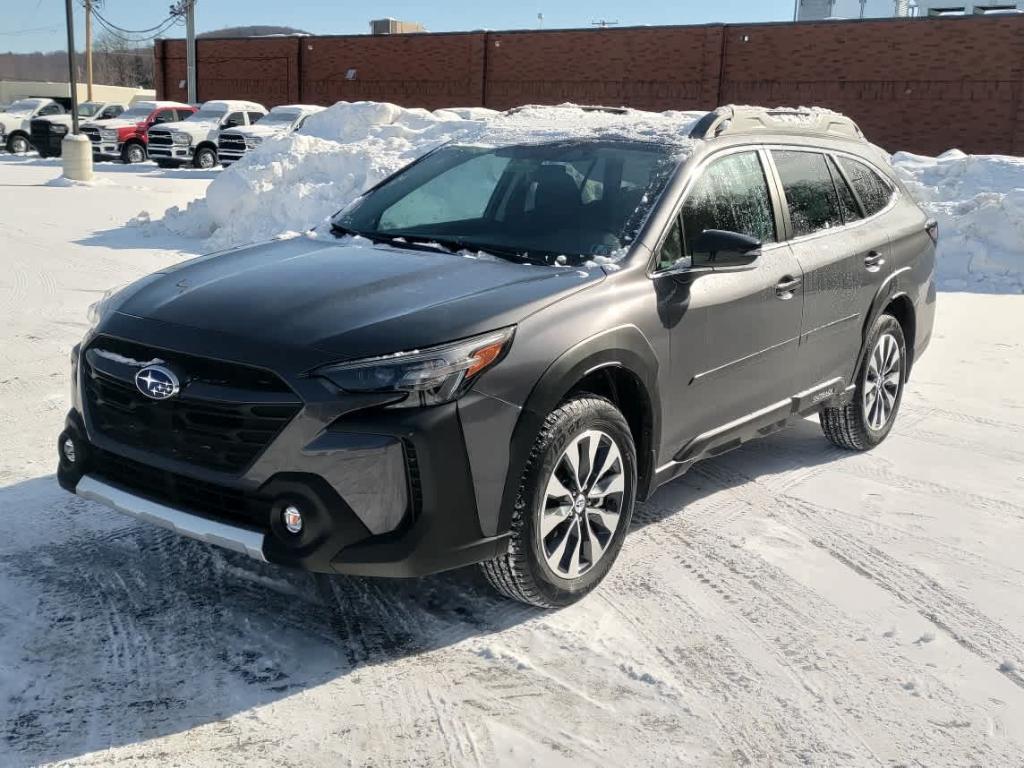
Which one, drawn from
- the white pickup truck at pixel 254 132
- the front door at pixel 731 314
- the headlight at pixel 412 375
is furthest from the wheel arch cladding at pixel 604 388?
the white pickup truck at pixel 254 132

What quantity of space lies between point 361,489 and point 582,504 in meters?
0.96

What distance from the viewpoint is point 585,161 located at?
482 cm

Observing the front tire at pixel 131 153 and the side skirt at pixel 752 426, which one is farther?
the front tire at pixel 131 153

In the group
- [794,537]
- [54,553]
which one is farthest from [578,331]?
[54,553]

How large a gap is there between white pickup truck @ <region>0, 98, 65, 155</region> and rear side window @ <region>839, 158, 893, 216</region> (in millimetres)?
31168

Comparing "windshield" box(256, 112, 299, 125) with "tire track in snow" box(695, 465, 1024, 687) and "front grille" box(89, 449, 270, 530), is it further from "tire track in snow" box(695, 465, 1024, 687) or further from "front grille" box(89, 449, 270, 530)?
"front grille" box(89, 449, 270, 530)

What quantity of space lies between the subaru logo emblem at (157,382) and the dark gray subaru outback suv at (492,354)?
1 centimetres

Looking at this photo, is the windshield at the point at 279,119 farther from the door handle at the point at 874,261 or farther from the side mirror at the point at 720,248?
the side mirror at the point at 720,248

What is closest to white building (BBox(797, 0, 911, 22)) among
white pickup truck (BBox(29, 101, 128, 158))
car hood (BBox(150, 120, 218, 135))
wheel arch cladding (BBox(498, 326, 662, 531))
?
car hood (BBox(150, 120, 218, 135))

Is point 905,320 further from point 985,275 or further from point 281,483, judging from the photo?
point 985,275

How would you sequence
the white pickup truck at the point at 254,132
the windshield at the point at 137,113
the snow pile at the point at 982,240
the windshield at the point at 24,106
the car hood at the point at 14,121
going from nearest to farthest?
the snow pile at the point at 982,240 < the white pickup truck at the point at 254,132 < the windshield at the point at 137,113 < the car hood at the point at 14,121 < the windshield at the point at 24,106

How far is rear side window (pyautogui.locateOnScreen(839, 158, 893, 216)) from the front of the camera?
230 inches

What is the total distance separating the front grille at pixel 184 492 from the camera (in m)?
3.42

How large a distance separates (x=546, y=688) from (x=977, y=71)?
3084 centimetres
